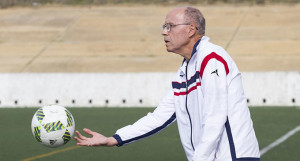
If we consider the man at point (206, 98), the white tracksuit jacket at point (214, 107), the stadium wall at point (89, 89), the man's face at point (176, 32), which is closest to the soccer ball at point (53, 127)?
the man at point (206, 98)

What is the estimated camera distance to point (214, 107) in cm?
523

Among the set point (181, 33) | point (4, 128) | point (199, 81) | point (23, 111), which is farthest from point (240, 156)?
point (23, 111)

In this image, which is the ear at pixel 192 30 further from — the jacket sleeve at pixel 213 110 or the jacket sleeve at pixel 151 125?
the jacket sleeve at pixel 151 125

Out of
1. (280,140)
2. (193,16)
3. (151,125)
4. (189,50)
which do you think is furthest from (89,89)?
(193,16)

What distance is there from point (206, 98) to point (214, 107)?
0.09 metres

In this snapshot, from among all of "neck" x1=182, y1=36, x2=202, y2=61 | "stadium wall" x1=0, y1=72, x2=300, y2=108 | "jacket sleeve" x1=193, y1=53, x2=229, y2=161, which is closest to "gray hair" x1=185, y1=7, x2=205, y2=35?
"neck" x1=182, y1=36, x2=202, y2=61

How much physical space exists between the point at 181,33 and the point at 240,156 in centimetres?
105

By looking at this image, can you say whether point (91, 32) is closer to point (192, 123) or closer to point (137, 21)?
point (137, 21)

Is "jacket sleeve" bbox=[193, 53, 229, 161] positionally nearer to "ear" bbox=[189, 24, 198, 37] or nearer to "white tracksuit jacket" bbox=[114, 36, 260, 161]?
"white tracksuit jacket" bbox=[114, 36, 260, 161]

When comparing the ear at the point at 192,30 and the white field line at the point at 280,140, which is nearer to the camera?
the ear at the point at 192,30

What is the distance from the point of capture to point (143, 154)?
12961mm

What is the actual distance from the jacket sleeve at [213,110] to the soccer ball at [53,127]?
8.95 ft

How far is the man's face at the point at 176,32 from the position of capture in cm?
560

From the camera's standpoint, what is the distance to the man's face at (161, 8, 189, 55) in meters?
5.60
